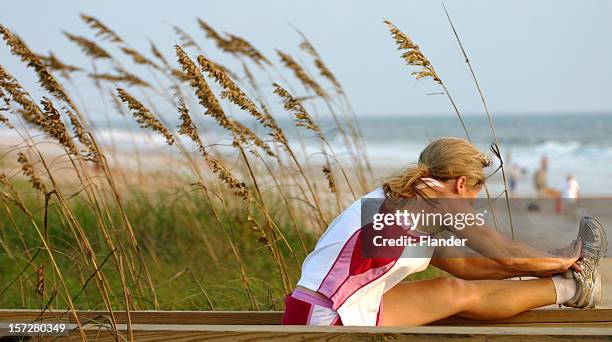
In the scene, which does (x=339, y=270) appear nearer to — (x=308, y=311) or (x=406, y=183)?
(x=308, y=311)

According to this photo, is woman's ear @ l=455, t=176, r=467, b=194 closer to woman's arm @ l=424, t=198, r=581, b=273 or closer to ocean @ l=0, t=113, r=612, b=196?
woman's arm @ l=424, t=198, r=581, b=273

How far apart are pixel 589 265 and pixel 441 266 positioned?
45 cm

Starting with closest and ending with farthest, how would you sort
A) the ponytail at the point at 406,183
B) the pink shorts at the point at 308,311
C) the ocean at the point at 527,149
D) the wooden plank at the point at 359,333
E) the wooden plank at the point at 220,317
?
1. the wooden plank at the point at 359,333
2. the pink shorts at the point at 308,311
3. the ponytail at the point at 406,183
4. the wooden plank at the point at 220,317
5. the ocean at the point at 527,149

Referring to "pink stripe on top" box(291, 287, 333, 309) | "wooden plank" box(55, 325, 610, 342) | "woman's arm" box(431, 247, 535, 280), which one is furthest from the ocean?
"wooden plank" box(55, 325, 610, 342)

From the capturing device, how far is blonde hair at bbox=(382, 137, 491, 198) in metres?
2.53

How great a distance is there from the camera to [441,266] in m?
2.72

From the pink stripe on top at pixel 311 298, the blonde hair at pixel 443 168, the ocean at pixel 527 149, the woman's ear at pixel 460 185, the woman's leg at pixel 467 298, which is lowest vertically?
the ocean at pixel 527 149

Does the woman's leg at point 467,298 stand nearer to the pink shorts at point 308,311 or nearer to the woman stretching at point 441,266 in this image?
the woman stretching at point 441,266

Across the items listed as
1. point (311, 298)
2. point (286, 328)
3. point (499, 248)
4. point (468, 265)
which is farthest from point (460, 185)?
point (286, 328)

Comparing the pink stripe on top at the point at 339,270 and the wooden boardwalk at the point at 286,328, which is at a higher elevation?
the pink stripe on top at the point at 339,270

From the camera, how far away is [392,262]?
2.42 m

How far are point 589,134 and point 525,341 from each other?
123 feet

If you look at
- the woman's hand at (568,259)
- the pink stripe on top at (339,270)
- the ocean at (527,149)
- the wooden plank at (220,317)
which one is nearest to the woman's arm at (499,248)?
the woman's hand at (568,259)

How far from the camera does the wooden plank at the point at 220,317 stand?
2.63 meters
